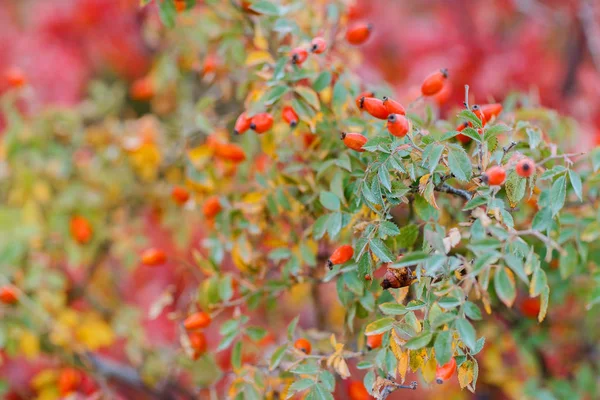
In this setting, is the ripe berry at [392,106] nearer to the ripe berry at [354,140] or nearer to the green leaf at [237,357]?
the ripe berry at [354,140]

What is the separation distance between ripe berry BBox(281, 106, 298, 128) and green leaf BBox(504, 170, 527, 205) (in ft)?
1.30

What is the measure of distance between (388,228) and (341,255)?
0.40 feet

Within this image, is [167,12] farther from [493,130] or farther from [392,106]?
[493,130]

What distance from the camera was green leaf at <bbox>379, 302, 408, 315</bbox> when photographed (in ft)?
2.72

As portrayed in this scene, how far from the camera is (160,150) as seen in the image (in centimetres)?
180

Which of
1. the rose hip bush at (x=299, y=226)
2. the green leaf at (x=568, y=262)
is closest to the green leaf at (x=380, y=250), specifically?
the rose hip bush at (x=299, y=226)

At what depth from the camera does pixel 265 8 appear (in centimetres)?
115

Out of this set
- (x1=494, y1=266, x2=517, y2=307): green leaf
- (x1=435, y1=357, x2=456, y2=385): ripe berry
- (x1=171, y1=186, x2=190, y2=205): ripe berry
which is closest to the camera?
(x1=494, y1=266, x2=517, y2=307): green leaf

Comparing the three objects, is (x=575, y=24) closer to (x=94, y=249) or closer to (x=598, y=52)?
(x=598, y=52)

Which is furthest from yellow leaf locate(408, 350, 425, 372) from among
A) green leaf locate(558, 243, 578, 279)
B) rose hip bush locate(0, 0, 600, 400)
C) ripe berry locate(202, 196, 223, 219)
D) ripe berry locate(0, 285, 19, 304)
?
ripe berry locate(0, 285, 19, 304)

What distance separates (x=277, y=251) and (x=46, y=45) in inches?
98.2

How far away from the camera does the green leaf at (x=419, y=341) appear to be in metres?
0.76

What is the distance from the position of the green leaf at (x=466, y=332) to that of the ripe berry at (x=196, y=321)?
1.93 feet

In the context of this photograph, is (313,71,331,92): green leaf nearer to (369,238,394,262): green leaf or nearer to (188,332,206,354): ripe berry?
(369,238,394,262): green leaf
